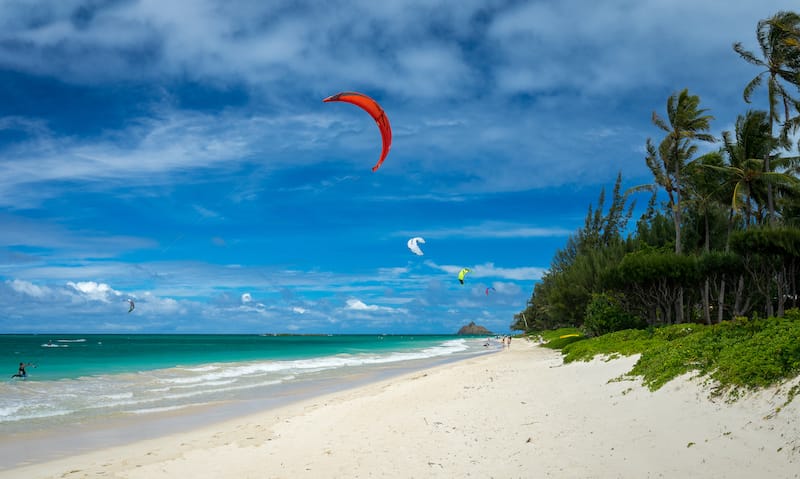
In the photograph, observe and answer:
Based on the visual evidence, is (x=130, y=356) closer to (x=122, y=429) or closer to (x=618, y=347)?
(x=122, y=429)

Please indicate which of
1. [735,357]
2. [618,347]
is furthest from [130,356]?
[735,357]

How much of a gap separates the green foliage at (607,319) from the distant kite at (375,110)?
2351 centimetres

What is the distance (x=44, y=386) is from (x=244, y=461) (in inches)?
762

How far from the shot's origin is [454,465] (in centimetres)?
708

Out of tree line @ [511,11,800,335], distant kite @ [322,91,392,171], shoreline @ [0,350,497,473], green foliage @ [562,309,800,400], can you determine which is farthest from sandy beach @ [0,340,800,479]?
tree line @ [511,11,800,335]

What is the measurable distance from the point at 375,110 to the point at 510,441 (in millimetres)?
6391

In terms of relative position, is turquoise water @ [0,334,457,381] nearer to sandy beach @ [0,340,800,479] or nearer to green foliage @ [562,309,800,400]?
sandy beach @ [0,340,800,479]

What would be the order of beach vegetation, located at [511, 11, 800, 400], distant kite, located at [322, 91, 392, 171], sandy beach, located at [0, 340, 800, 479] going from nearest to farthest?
sandy beach, located at [0, 340, 800, 479]
distant kite, located at [322, 91, 392, 171]
beach vegetation, located at [511, 11, 800, 400]

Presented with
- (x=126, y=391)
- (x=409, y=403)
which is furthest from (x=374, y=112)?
(x=126, y=391)

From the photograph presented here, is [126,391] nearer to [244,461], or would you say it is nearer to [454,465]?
[244,461]

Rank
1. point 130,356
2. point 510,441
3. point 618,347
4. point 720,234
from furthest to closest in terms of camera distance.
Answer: point 130,356, point 720,234, point 618,347, point 510,441

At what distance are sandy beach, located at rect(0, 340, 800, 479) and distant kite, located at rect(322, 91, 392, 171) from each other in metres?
4.73

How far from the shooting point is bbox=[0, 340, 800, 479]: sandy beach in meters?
6.22

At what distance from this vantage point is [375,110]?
1081 cm
